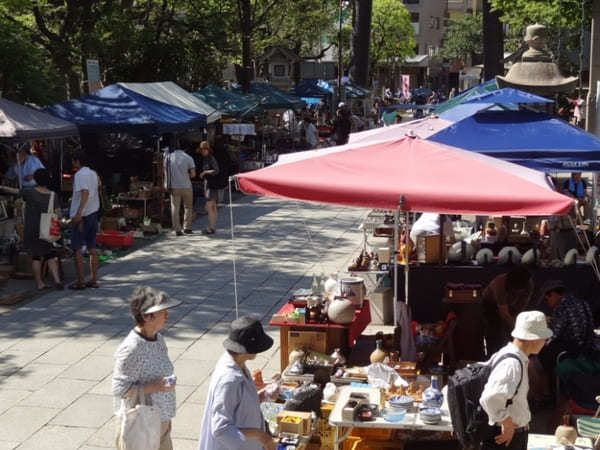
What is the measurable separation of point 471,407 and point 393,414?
0.81m

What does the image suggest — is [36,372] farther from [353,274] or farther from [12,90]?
[12,90]

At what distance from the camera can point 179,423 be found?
767 cm

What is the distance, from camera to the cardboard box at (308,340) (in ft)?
26.1

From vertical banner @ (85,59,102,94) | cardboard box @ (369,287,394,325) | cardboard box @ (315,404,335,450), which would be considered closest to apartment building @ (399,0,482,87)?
vertical banner @ (85,59,102,94)

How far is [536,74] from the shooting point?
60.7 feet

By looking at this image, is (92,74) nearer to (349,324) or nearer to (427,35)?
(349,324)

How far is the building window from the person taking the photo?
176ft

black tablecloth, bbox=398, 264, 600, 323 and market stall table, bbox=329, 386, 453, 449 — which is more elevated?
black tablecloth, bbox=398, 264, 600, 323

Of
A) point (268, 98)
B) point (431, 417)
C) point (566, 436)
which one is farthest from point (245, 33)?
point (566, 436)

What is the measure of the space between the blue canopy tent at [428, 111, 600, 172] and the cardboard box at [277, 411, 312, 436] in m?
4.64

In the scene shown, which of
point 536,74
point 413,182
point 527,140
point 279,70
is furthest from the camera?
point 279,70

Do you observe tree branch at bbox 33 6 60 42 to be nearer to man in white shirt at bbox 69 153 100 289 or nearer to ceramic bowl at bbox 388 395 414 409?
man in white shirt at bbox 69 153 100 289

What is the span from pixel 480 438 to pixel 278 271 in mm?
8415

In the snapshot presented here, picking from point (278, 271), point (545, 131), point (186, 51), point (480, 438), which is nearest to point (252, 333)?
point (480, 438)
